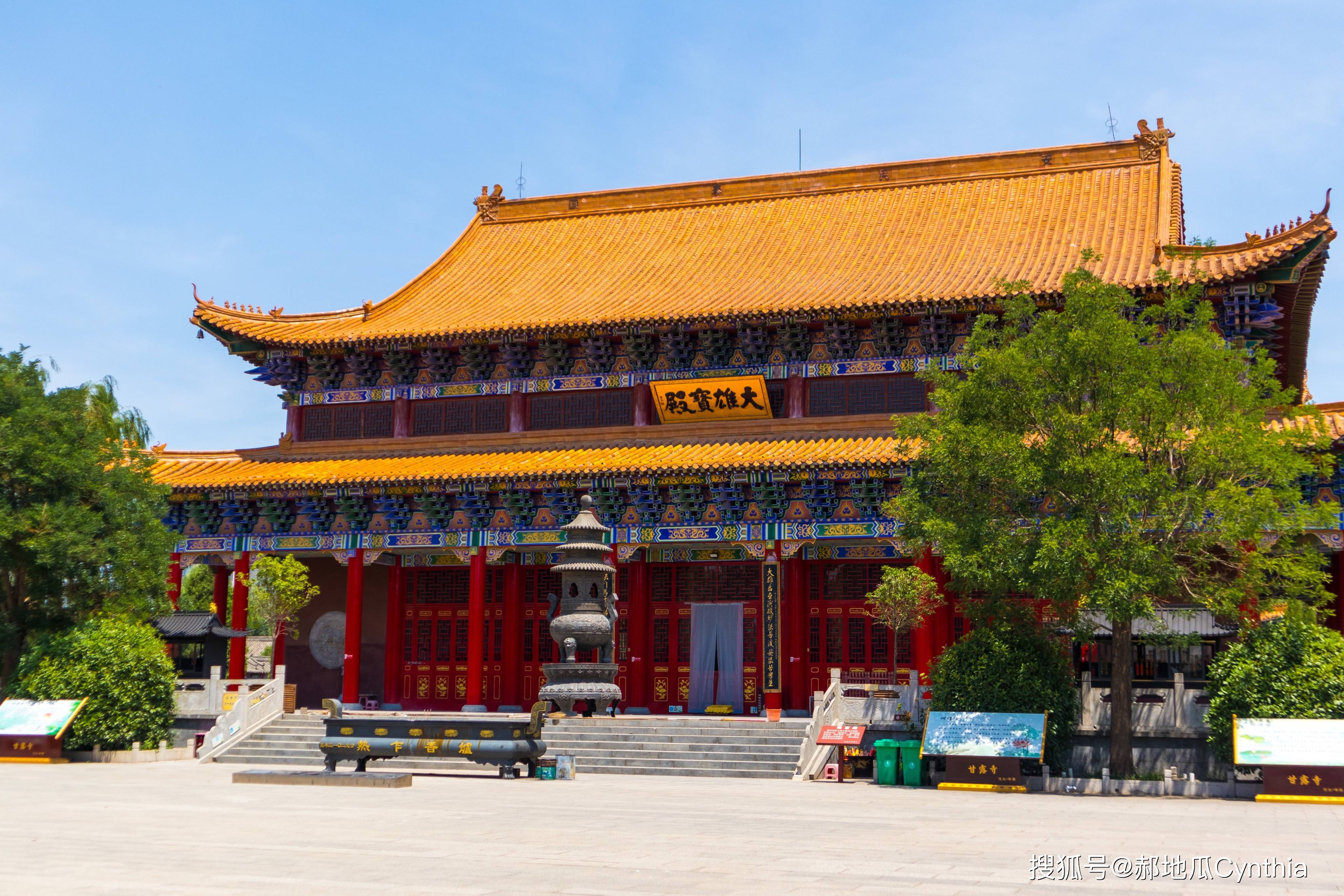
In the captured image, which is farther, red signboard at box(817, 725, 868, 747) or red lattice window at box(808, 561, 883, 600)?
red lattice window at box(808, 561, 883, 600)

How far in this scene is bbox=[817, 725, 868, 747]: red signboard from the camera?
1931 centimetres

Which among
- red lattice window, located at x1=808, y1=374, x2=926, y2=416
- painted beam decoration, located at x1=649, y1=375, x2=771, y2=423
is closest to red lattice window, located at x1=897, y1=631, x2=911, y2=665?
red lattice window, located at x1=808, y1=374, x2=926, y2=416

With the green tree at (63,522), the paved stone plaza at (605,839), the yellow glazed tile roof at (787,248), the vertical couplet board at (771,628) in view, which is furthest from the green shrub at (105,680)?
the vertical couplet board at (771,628)

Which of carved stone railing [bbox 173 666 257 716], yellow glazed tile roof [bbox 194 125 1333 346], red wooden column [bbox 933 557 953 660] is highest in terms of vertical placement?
yellow glazed tile roof [bbox 194 125 1333 346]

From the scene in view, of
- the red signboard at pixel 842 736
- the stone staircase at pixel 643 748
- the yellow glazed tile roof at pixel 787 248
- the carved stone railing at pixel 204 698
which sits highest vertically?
the yellow glazed tile roof at pixel 787 248

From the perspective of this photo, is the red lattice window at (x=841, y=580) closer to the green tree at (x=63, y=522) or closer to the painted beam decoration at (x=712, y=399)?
the painted beam decoration at (x=712, y=399)

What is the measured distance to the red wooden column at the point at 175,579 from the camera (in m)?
26.4

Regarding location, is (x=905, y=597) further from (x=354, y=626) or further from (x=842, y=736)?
(x=354, y=626)

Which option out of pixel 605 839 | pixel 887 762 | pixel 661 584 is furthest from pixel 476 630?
pixel 605 839

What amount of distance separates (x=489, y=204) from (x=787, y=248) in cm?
919

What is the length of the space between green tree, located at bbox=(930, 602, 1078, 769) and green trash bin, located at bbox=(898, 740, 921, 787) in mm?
742

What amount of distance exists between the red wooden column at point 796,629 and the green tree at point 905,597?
2.99m

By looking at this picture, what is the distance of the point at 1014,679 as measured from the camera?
1825 centimetres

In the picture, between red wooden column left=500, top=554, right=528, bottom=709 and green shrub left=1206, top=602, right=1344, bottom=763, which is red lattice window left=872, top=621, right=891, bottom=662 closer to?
red wooden column left=500, top=554, right=528, bottom=709
